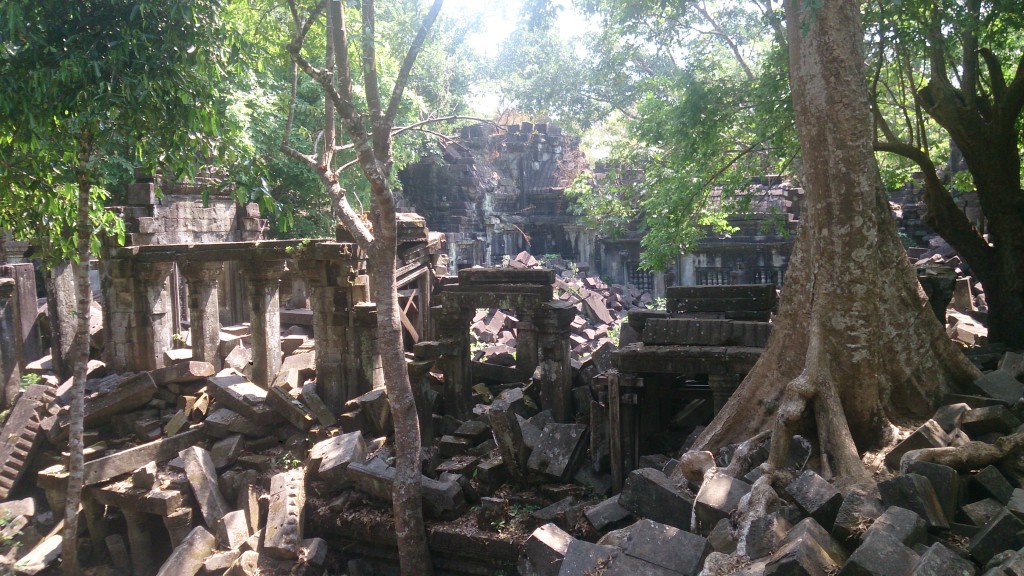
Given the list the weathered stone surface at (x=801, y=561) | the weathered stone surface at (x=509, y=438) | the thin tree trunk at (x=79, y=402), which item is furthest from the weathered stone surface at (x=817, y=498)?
the thin tree trunk at (x=79, y=402)

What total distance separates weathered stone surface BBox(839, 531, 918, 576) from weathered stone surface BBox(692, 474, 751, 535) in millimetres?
1235

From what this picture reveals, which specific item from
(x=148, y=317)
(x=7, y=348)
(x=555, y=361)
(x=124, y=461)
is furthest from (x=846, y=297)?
(x=7, y=348)

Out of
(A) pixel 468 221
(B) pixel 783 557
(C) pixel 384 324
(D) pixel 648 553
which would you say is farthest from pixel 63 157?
(A) pixel 468 221

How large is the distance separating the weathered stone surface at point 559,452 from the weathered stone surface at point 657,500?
169cm

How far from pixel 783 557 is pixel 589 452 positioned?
4.53m

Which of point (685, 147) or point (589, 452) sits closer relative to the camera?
point (589, 452)

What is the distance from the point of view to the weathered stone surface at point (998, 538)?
132 inches

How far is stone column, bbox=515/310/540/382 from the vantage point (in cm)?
1007

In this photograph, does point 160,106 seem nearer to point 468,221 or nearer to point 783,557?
point 783,557

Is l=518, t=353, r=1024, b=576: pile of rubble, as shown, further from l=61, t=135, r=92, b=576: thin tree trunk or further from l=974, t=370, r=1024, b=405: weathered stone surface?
l=61, t=135, r=92, b=576: thin tree trunk

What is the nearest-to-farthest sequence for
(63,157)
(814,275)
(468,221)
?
(814,275) → (63,157) → (468,221)

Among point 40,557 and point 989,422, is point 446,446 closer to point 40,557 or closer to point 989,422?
point 40,557

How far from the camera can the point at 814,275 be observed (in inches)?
216

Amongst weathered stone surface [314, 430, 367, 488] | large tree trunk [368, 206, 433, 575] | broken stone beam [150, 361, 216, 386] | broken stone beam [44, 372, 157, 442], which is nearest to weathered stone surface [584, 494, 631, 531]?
large tree trunk [368, 206, 433, 575]
